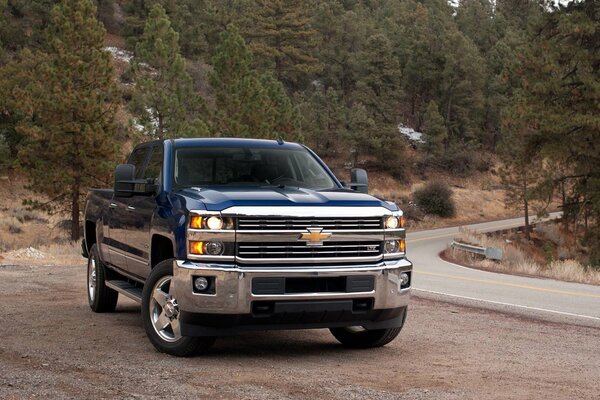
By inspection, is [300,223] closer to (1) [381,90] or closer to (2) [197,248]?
(2) [197,248]

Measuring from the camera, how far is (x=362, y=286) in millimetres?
8133

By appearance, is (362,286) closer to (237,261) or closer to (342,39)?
(237,261)

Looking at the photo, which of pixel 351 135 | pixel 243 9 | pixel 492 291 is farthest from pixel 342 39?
pixel 492 291

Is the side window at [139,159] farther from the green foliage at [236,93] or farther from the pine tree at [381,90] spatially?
the pine tree at [381,90]

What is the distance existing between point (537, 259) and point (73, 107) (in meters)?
21.1

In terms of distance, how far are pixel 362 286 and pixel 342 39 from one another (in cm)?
8363

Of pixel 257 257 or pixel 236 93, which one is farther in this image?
pixel 236 93

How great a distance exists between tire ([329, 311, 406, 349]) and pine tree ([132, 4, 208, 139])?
89.0 feet

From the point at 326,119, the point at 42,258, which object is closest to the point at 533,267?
the point at 42,258

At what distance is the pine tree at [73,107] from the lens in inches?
1371

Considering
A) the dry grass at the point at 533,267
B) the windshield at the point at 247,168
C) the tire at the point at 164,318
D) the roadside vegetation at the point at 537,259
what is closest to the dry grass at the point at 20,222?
the roadside vegetation at the point at 537,259

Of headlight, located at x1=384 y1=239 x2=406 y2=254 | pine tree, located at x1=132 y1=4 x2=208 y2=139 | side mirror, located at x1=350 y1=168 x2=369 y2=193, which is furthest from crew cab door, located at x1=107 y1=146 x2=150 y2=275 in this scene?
pine tree, located at x1=132 y1=4 x2=208 y2=139

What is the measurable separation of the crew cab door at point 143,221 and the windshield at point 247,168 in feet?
1.14

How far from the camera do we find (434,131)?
250ft
